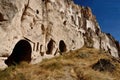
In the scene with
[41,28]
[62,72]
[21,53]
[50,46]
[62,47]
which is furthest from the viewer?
[62,47]

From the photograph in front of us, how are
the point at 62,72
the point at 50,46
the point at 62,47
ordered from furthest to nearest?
the point at 62,47
the point at 50,46
the point at 62,72

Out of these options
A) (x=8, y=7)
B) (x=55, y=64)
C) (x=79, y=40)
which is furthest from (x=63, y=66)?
(x=79, y=40)

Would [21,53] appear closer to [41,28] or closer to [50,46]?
[41,28]

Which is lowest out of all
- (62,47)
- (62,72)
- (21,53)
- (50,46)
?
(62,72)

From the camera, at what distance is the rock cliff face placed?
1431cm

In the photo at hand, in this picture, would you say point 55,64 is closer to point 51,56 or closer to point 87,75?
point 87,75

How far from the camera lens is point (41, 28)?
1897 cm

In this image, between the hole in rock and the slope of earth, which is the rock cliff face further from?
the slope of earth

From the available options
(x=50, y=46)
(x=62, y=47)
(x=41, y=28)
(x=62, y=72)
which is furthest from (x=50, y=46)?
(x=62, y=72)

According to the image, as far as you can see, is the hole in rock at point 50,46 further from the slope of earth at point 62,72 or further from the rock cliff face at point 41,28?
the slope of earth at point 62,72

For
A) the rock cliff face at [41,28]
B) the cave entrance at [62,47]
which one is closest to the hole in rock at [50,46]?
the rock cliff face at [41,28]

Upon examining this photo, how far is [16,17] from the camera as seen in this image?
49.4 ft

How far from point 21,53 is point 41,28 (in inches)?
107

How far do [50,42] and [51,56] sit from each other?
1.45 m
